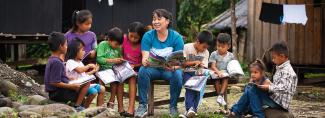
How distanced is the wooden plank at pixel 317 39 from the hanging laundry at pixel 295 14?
0.58m

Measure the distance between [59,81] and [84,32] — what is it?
3.66 ft

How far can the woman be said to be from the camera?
24.7 ft

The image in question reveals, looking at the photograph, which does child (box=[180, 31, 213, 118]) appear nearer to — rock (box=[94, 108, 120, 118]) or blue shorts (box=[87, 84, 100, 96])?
rock (box=[94, 108, 120, 118])

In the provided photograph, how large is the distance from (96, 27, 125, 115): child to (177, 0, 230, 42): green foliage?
16993 millimetres

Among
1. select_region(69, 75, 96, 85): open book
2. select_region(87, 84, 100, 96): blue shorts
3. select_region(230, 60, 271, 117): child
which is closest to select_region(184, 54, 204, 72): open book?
select_region(230, 60, 271, 117): child

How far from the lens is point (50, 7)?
15766mm

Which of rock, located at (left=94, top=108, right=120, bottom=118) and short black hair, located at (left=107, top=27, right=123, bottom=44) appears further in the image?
short black hair, located at (left=107, top=27, right=123, bottom=44)

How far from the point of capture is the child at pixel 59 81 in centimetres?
716

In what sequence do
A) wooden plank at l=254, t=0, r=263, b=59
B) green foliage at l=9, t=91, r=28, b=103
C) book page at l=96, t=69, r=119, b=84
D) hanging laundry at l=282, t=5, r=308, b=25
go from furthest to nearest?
wooden plank at l=254, t=0, r=263, b=59, hanging laundry at l=282, t=5, r=308, b=25, green foliage at l=9, t=91, r=28, b=103, book page at l=96, t=69, r=119, b=84

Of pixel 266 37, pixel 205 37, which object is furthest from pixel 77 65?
pixel 266 37

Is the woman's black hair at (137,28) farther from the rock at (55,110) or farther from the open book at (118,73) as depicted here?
the rock at (55,110)

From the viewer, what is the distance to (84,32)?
316 inches

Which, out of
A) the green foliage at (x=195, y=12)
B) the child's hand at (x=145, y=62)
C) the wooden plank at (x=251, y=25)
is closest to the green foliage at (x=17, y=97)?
the child's hand at (x=145, y=62)

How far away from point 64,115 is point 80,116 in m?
0.21
